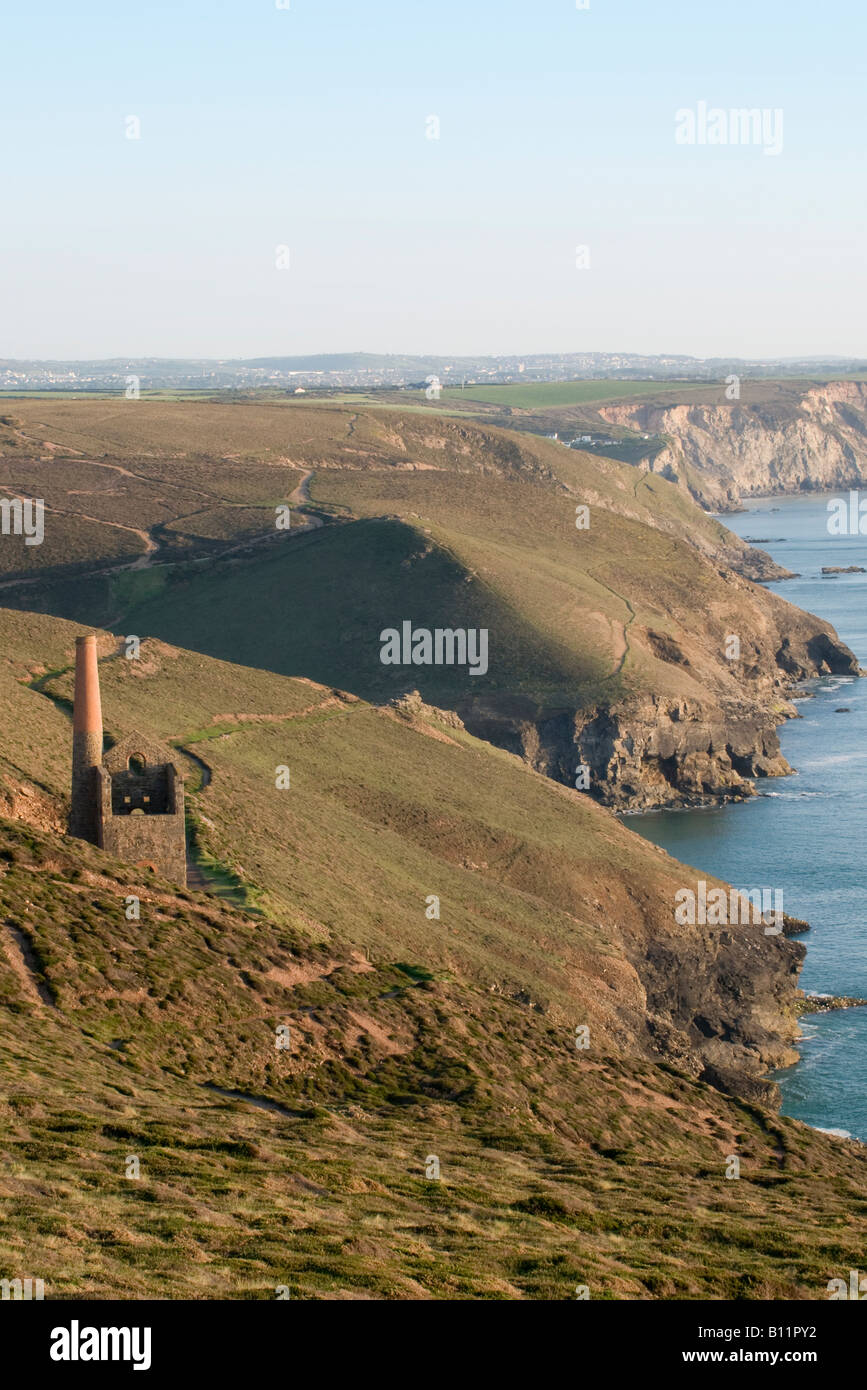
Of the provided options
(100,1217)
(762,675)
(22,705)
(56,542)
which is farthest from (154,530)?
(100,1217)

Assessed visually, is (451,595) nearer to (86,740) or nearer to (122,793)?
(122,793)

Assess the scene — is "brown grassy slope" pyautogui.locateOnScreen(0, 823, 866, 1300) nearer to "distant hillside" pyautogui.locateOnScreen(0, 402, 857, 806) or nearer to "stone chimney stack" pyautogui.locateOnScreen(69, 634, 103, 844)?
"stone chimney stack" pyautogui.locateOnScreen(69, 634, 103, 844)

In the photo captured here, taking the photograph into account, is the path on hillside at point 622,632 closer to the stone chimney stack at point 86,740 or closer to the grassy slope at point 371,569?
the grassy slope at point 371,569

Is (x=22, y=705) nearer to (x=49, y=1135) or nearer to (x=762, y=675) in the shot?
(x=49, y=1135)

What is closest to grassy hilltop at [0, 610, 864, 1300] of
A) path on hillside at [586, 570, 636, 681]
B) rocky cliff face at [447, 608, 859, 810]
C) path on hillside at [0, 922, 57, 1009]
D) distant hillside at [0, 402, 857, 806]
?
path on hillside at [0, 922, 57, 1009]

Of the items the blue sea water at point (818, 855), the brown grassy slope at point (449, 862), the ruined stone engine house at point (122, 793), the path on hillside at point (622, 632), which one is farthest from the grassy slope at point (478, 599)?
the ruined stone engine house at point (122, 793)

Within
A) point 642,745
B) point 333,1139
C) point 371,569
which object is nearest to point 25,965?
point 333,1139
